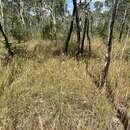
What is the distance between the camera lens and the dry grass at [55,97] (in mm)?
3477

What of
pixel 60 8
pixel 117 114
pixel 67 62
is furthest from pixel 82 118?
pixel 60 8

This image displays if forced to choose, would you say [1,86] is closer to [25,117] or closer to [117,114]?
[25,117]

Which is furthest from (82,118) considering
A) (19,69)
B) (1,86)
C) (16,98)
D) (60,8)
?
(60,8)

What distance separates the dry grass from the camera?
3.48 m

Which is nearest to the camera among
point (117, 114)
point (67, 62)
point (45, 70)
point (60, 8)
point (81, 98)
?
point (117, 114)

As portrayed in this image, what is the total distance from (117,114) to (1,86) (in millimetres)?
1747

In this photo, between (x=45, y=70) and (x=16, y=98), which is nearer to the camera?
(x=16, y=98)

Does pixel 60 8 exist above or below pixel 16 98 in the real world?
below

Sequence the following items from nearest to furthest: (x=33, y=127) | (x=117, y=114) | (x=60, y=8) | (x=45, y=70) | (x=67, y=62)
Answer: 1. (x=33, y=127)
2. (x=117, y=114)
3. (x=45, y=70)
4. (x=67, y=62)
5. (x=60, y=8)

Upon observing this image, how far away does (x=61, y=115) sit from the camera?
11.7ft

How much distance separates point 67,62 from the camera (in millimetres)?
6012

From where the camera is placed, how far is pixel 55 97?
396cm

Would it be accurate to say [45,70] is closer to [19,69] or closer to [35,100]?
[19,69]

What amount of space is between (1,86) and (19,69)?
Answer: 98 centimetres
